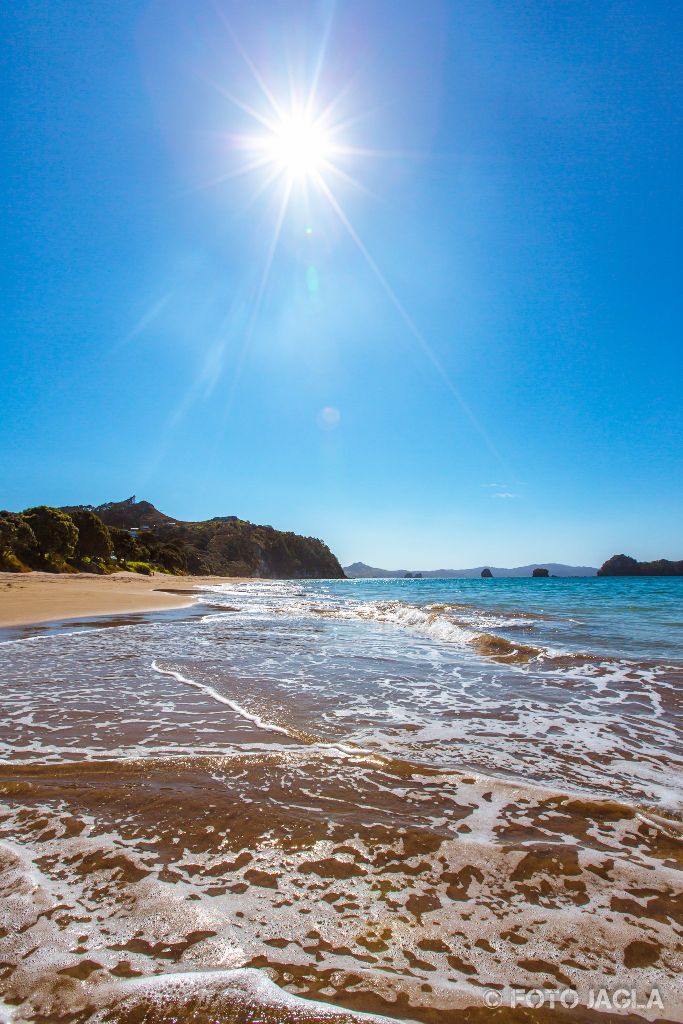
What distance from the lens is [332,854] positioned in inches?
132

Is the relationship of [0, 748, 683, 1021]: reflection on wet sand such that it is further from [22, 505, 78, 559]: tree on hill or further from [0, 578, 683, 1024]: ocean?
[22, 505, 78, 559]: tree on hill

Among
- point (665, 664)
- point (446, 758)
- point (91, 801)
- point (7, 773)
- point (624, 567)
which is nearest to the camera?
point (91, 801)

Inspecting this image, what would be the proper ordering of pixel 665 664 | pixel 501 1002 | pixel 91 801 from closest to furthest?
pixel 501 1002 → pixel 91 801 → pixel 665 664

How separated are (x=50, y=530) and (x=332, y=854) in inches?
2072

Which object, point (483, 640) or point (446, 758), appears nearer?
point (446, 758)

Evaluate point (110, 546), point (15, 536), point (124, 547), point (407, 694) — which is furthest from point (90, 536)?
point (407, 694)

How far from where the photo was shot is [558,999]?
222cm

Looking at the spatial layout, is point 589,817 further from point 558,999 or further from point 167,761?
point 167,761

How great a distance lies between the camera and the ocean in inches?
88.2

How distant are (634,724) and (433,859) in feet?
16.2

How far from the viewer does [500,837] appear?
12.2 ft

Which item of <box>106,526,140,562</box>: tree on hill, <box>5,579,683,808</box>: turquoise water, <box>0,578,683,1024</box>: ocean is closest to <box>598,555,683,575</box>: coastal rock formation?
<box>106,526,140,562</box>: tree on hill

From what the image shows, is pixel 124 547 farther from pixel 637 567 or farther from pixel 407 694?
pixel 637 567

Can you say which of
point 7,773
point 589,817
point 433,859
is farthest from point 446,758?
point 7,773
